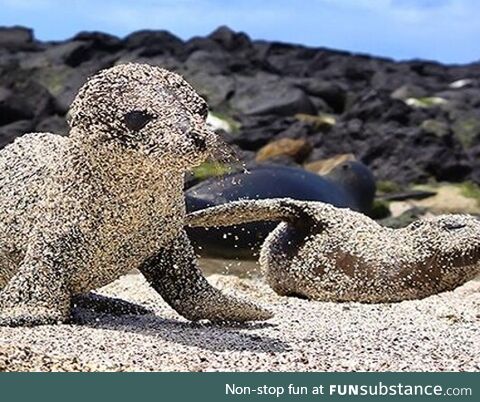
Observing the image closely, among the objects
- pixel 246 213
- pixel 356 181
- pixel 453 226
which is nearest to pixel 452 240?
pixel 453 226

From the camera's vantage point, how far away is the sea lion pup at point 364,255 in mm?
6211

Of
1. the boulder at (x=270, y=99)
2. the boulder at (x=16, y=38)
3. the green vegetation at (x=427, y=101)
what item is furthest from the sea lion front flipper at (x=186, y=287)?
the boulder at (x=16, y=38)

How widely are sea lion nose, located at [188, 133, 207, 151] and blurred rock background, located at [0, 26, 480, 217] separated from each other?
0.18 metres

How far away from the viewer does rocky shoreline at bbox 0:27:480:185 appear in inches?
726

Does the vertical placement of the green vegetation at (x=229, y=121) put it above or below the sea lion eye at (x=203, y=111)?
below

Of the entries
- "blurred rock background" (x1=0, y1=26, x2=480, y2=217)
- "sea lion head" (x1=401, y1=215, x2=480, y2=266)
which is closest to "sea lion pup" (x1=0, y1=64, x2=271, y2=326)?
"blurred rock background" (x1=0, y1=26, x2=480, y2=217)

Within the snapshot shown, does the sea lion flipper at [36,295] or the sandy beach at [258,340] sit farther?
the sea lion flipper at [36,295]

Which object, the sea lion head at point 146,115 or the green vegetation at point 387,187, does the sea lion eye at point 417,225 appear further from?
the green vegetation at point 387,187

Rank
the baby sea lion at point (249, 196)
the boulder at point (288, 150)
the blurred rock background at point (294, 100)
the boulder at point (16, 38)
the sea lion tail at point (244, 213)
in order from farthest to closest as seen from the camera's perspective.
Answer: the boulder at point (16, 38)
the blurred rock background at point (294, 100)
the boulder at point (288, 150)
the baby sea lion at point (249, 196)
the sea lion tail at point (244, 213)

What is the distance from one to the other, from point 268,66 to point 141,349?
32.3 meters

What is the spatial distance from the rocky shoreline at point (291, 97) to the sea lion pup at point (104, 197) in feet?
2.60

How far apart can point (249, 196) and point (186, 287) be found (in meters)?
3.15

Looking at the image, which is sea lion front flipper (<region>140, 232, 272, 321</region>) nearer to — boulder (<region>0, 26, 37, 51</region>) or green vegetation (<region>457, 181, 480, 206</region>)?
green vegetation (<region>457, 181, 480, 206</region>)

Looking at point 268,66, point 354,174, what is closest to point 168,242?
point 354,174
